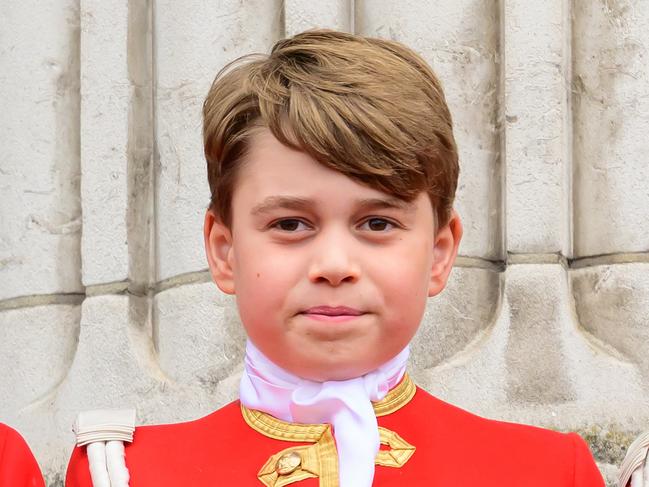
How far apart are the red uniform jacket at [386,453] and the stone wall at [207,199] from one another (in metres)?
0.55

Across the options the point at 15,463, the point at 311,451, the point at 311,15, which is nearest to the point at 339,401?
the point at 311,451

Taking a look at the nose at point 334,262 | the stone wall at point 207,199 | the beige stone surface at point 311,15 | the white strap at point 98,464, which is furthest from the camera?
the beige stone surface at point 311,15

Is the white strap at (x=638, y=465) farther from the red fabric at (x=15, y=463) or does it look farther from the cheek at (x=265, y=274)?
the red fabric at (x=15, y=463)

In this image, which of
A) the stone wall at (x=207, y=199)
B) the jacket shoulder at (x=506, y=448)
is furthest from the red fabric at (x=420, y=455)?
the stone wall at (x=207, y=199)

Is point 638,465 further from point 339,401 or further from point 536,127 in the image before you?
point 536,127

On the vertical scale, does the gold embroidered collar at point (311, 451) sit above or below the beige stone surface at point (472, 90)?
below

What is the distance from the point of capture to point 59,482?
2.90m

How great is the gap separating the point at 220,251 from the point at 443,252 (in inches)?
10.8

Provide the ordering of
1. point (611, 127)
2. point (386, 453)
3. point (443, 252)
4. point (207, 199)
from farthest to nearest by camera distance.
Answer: point (207, 199), point (611, 127), point (443, 252), point (386, 453)

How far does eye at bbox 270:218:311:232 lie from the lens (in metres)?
2.04

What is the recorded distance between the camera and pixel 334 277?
1.99 metres

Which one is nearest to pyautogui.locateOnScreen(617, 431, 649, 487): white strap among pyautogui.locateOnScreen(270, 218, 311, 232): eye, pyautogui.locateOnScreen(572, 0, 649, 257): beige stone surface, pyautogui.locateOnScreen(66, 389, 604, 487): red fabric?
pyautogui.locateOnScreen(66, 389, 604, 487): red fabric

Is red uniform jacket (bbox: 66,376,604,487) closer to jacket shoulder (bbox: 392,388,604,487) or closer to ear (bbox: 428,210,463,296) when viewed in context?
jacket shoulder (bbox: 392,388,604,487)

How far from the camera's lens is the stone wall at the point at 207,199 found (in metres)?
2.73
